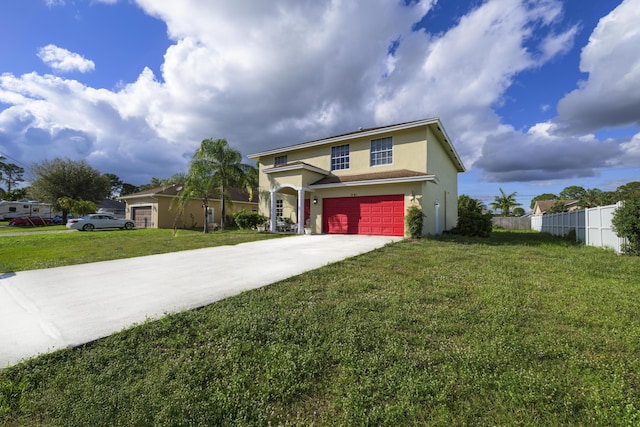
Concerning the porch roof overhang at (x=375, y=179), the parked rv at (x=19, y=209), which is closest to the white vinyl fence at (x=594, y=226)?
the porch roof overhang at (x=375, y=179)

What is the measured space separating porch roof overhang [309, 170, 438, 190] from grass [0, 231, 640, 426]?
29.8 ft

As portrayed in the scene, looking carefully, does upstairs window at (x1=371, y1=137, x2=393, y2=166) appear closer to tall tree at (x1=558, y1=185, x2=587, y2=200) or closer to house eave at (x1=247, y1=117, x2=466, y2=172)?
house eave at (x1=247, y1=117, x2=466, y2=172)

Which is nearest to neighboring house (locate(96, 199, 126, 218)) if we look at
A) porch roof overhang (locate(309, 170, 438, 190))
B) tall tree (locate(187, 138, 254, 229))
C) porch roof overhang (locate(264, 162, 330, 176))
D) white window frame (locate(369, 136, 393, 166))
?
tall tree (locate(187, 138, 254, 229))

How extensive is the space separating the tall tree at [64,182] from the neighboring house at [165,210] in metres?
11.7

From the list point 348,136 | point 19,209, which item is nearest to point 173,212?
point 348,136

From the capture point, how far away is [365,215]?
15.5 meters

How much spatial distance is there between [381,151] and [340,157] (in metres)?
2.73

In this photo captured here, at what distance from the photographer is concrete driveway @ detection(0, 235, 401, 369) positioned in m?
3.52

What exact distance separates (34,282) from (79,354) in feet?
14.7

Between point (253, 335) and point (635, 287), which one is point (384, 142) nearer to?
point (635, 287)

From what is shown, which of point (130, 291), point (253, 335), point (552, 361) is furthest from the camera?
point (130, 291)

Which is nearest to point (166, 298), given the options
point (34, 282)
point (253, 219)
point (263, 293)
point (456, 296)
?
point (263, 293)

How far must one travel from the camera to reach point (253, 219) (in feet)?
61.7

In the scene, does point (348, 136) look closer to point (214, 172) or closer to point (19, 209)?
point (214, 172)
